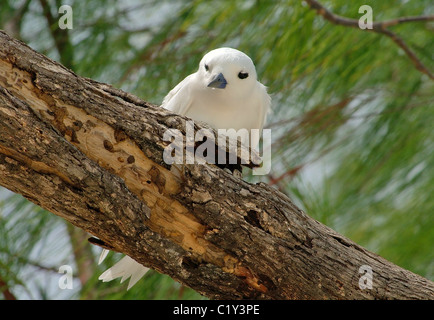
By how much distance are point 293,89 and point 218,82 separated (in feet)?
1.45

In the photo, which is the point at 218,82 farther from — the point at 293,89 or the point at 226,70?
the point at 293,89

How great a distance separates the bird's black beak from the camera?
1.15 m

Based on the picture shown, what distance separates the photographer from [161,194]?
0.84 metres

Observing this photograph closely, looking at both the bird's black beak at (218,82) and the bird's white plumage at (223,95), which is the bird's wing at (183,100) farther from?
the bird's black beak at (218,82)

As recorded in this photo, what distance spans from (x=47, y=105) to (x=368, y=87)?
1.22 meters

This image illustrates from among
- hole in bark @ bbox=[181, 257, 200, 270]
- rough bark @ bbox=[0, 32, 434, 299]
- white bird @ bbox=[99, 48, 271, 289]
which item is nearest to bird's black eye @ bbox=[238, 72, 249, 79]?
white bird @ bbox=[99, 48, 271, 289]

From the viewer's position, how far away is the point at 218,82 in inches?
45.5

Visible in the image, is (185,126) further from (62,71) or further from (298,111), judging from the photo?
(298,111)

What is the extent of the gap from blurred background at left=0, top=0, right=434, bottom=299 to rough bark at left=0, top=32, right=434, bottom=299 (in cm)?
60

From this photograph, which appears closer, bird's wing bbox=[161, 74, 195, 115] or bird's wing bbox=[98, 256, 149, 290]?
bird's wing bbox=[98, 256, 149, 290]

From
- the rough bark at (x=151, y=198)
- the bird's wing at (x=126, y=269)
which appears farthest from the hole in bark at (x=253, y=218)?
the bird's wing at (x=126, y=269)

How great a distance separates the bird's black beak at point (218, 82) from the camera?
45.4 inches

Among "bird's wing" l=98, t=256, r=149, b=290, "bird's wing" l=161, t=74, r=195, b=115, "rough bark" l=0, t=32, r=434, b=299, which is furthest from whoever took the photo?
"bird's wing" l=161, t=74, r=195, b=115

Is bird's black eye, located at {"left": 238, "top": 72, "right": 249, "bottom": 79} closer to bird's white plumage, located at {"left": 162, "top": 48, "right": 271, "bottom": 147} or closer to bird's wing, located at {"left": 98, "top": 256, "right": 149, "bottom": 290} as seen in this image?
bird's white plumage, located at {"left": 162, "top": 48, "right": 271, "bottom": 147}
